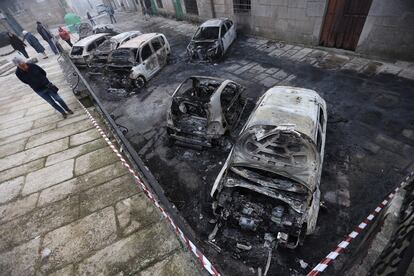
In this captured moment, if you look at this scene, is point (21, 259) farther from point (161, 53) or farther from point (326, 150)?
point (161, 53)

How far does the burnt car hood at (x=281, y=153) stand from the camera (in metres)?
3.86

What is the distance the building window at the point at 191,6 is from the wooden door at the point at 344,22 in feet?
37.5

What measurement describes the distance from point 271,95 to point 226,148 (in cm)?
200

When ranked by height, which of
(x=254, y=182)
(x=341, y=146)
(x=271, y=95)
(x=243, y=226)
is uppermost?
(x=271, y=95)

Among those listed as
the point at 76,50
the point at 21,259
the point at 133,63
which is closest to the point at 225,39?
the point at 133,63

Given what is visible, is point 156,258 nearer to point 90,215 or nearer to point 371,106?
point 90,215

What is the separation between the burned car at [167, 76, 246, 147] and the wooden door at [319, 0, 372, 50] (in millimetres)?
6481

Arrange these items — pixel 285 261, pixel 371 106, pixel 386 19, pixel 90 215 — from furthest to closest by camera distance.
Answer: pixel 386 19, pixel 371 106, pixel 90 215, pixel 285 261

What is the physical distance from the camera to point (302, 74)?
30.5ft

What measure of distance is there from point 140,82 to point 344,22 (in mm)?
9795

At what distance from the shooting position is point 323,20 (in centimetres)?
1002

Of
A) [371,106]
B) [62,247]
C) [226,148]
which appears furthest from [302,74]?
[62,247]

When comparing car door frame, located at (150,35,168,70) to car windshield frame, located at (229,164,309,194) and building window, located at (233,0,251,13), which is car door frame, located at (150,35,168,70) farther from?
car windshield frame, located at (229,164,309,194)

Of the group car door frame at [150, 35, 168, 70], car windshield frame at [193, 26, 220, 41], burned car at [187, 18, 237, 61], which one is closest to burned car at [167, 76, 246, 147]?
burned car at [187, 18, 237, 61]
